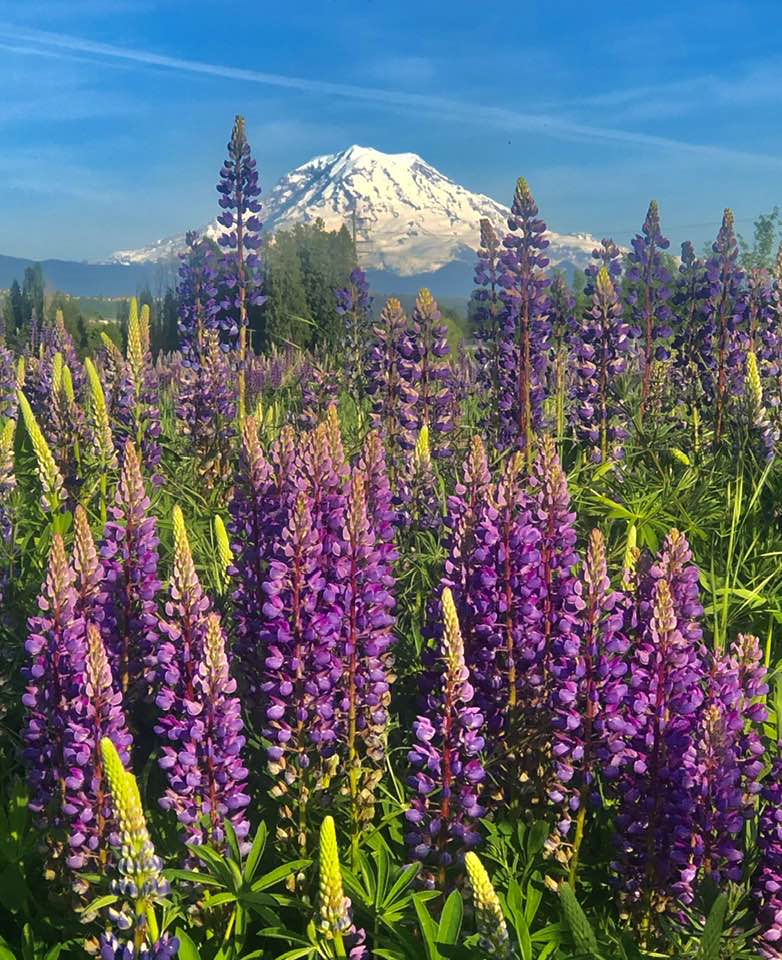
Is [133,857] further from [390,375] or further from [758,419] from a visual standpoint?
[758,419]

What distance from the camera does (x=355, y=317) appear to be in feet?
30.6

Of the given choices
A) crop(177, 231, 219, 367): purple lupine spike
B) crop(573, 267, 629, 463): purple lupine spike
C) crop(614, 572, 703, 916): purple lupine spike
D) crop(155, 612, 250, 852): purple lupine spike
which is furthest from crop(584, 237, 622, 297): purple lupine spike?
crop(155, 612, 250, 852): purple lupine spike

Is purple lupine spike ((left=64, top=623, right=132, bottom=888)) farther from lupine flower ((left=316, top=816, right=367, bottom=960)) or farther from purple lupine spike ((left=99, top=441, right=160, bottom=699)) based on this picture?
lupine flower ((left=316, top=816, right=367, bottom=960))

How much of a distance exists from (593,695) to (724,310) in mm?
6660

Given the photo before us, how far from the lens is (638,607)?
2.98 meters

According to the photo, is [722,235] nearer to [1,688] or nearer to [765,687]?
[765,687]

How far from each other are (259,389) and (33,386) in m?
2.99

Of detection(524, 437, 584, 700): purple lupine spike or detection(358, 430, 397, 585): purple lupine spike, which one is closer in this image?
detection(524, 437, 584, 700): purple lupine spike

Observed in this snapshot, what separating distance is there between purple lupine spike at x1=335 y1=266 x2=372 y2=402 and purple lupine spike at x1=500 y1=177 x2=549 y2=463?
1838mm

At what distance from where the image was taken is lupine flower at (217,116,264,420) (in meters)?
8.50

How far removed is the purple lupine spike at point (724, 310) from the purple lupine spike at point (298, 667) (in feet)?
18.4

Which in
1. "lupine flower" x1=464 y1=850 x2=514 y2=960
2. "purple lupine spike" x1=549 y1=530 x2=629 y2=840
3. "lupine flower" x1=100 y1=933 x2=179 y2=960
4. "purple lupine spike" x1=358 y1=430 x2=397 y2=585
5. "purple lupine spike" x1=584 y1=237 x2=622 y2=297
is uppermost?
"purple lupine spike" x1=584 y1=237 x2=622 y2=297

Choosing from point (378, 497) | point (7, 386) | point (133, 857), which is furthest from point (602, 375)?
point (7, 386)

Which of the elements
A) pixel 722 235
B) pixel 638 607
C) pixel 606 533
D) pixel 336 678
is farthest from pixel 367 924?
pixel 722 235
